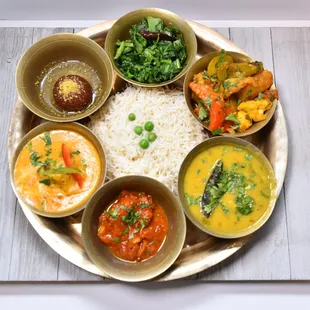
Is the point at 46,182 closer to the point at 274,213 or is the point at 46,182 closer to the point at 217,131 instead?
the point at 217,131

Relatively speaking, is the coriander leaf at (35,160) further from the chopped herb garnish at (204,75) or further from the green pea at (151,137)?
the chopped herb garnish at (204,75)

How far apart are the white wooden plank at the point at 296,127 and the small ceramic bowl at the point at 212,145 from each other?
1.32ft

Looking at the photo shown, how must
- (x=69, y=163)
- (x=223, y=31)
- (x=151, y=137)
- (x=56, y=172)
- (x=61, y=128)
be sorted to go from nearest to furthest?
(x=56, y=172) → (x=69, y=163) → (x=61, y=128) → (x=151, y=137) → (x=223, y=31)

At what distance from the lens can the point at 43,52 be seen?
12.1 feet

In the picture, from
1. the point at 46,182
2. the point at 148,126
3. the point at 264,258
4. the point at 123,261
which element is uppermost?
the point at 148,126

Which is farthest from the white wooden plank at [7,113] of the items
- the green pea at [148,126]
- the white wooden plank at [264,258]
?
the white wooden plank at [264,258]

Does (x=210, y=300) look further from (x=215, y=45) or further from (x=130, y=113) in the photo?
(x=215, y=45)

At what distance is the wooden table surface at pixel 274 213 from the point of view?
11.5 feet

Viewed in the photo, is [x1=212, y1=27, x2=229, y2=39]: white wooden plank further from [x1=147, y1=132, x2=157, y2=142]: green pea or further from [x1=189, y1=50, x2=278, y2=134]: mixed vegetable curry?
[x1=147, y1=132, x2=157, y2=142]: green pea

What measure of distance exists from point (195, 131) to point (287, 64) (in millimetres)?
990

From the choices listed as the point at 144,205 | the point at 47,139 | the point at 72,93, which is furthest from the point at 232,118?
the point at 47,139

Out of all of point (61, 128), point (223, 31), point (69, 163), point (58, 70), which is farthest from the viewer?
point (223, 31)

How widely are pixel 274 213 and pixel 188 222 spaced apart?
0.65m

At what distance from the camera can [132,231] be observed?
3301 mm
